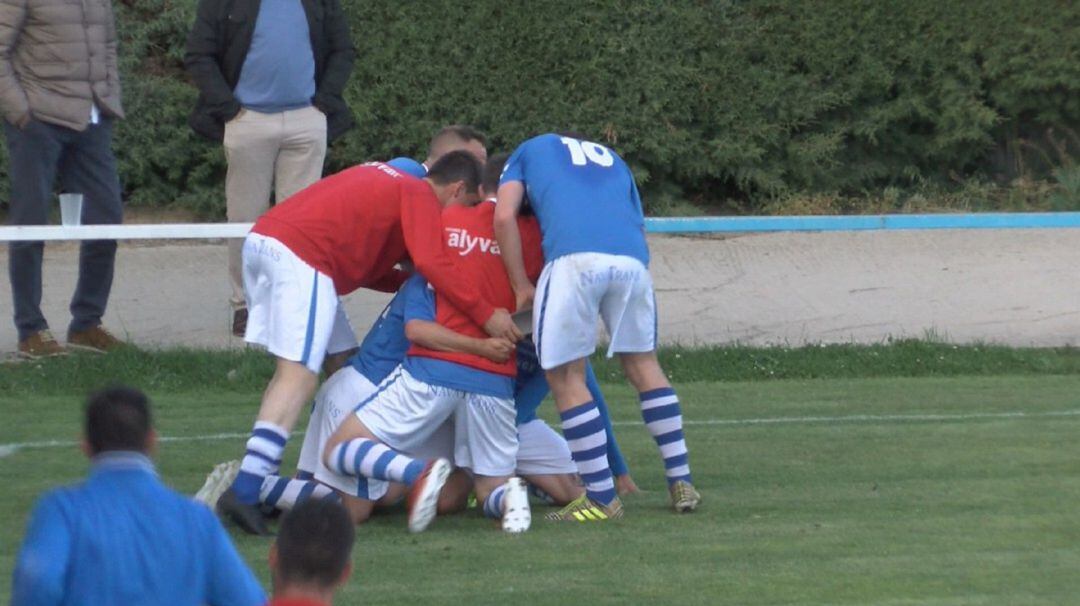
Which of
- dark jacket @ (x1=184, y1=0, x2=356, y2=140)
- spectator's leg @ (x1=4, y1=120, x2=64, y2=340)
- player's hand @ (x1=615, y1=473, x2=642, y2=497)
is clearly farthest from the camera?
dark jacket @ (x1=184, y1=0, x2=356, y2=140)

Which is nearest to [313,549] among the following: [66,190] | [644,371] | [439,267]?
[439,267]

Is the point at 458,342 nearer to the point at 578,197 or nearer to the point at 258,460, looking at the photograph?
the point at 578,197

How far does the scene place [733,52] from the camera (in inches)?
551

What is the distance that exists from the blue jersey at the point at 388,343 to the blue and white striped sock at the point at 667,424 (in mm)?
1002

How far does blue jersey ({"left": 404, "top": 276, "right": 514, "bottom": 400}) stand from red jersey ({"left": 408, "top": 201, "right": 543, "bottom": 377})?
0.11 feet

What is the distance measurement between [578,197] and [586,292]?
38 centimetres

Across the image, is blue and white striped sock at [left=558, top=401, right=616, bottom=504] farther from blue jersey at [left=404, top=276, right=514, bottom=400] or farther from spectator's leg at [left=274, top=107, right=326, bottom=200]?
spectator's leg at [left=274, top=107, right=326, bottom=200]

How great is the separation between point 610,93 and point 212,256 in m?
3.38

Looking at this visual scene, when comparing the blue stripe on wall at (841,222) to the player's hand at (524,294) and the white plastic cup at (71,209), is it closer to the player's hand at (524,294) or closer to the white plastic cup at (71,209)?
the white plastic cup at (71,209)

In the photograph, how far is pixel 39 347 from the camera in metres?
10.3

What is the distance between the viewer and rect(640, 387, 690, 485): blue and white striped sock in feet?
22.5

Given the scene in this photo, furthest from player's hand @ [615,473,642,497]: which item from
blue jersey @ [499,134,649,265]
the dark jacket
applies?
the dark jacket

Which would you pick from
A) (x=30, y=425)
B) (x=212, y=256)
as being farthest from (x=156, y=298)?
(x=30, y=425)

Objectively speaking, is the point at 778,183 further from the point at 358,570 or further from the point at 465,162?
the point at 358,570
